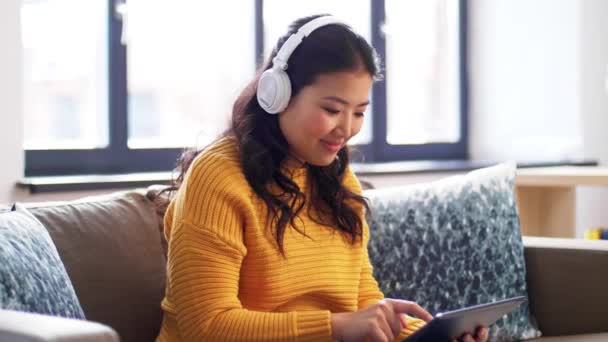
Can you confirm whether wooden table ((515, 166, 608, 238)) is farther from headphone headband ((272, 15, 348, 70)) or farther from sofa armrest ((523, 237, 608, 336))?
headphone headband ((272, 15, 348, 70))

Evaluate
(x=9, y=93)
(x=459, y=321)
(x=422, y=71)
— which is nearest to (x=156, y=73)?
(x=9, y=93)

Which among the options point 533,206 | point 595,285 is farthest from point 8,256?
point 533,206

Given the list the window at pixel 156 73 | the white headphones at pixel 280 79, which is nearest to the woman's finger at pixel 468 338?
the white headphones at pixel 280 79

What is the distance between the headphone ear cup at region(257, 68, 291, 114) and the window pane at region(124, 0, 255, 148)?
4.57 ft

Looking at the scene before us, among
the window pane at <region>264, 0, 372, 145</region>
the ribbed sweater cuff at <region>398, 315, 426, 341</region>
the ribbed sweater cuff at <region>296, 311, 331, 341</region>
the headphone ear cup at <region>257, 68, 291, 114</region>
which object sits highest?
the window pane at <region>264, 0, 372, 145</region>

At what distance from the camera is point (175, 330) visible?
1.67 meters

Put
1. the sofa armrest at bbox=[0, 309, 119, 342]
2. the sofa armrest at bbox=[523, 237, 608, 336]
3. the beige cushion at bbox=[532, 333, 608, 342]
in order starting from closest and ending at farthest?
the sofa armrest at bbox=[0, 309, 119, 342], the beige cushion at bbox=[532, 333, 608, 342], the sofa armrest at bbox=[523, 237, 608, 336]

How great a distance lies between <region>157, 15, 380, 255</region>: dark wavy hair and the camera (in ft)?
5.34

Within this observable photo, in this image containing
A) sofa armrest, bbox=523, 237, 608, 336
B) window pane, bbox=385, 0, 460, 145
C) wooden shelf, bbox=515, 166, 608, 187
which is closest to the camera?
sofa armrest, bbox=523, 237, 608, 336

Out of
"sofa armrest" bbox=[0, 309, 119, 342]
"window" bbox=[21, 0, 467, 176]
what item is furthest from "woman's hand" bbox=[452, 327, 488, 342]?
"window" bbox=[21, 0, 467, 176]

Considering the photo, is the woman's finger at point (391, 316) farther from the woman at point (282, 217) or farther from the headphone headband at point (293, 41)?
the headphone headband at point (293, 41)

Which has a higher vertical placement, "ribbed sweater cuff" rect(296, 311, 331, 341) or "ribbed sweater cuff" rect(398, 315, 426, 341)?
"ribbed sweater cuff" rect(296, 311, 331, 341)

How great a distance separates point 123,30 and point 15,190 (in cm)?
71

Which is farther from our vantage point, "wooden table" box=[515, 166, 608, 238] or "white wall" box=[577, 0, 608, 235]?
"white wall" box=[577, 0, 608, 235]
